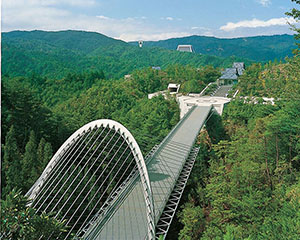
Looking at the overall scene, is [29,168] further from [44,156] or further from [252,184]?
[252,184]

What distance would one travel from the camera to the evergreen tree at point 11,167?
53.3ft

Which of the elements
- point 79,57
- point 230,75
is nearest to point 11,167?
point 230,75

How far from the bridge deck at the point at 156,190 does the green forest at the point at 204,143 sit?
2260 millimetres

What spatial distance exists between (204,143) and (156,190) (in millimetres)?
11654

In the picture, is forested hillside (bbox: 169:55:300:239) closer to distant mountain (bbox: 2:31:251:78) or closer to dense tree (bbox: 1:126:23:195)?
dense tree (bbox: 1:126:23:195)

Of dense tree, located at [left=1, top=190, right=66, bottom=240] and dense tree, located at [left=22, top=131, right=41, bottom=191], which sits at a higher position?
dense tree, located at [left=1, top=190, right=66, bottom=240]

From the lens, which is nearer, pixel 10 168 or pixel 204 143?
pixel 10 168

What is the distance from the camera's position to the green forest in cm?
1080

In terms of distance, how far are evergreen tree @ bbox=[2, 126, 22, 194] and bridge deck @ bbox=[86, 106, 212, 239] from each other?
738 cm

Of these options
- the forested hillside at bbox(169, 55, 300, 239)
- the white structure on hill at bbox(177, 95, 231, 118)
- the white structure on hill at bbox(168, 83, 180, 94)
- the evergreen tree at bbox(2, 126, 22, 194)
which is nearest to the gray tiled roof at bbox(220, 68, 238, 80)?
the white structure on hill at bbox(168, 83, 180, 94)

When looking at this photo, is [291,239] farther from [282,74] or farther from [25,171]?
[282,74]

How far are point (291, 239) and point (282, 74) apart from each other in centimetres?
2787

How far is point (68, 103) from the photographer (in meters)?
38.8

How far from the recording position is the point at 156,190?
12.4 metres
